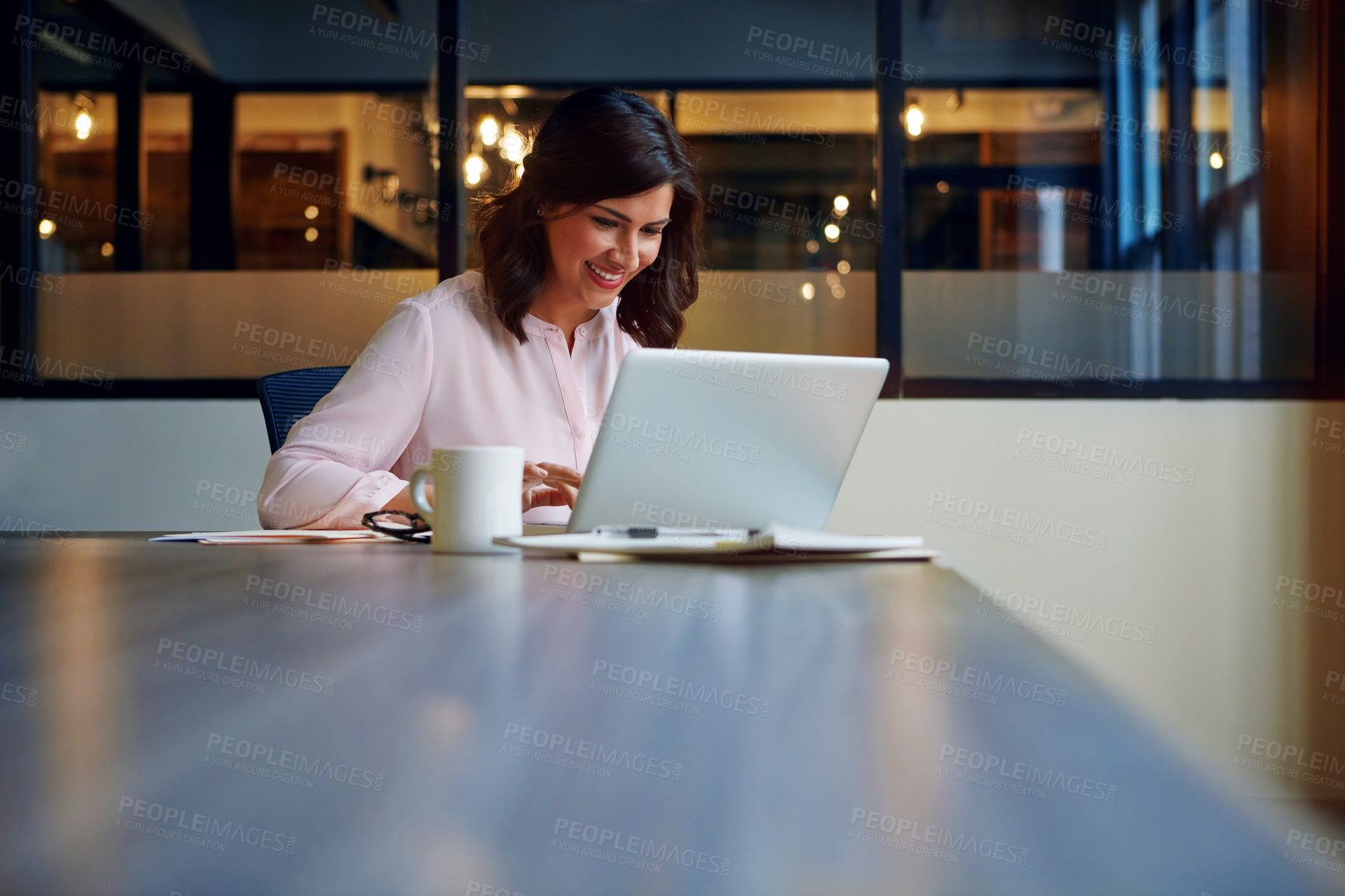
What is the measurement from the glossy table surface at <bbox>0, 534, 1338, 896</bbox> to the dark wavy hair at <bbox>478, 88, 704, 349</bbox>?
4.27 feet

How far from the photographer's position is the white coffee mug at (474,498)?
3.71 feet

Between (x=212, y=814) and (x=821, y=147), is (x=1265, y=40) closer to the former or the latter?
(x=821, y=147)

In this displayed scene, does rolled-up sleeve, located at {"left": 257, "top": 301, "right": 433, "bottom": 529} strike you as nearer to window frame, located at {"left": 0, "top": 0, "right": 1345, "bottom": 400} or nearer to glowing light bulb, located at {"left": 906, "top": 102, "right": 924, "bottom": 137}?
window frame, located at {"left": 0, "top": 0, "right": 1345, "bottom": 400}

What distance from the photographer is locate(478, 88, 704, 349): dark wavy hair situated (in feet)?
5.87

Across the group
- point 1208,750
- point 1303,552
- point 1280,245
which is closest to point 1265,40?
point 1280,245

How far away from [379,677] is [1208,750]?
0.31 m

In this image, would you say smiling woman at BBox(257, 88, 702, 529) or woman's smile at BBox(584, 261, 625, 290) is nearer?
smiling woman at BBox(257, 88, 702, 529)

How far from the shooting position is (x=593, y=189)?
180 centimetres

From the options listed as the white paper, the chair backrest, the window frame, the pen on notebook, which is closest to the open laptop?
the pen on notebook

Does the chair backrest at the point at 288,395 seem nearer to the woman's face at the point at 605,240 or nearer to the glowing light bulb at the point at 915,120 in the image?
the woman's face at the point at 605,240

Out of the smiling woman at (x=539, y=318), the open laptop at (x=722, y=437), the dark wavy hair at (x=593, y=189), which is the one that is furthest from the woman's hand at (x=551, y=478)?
the dark wavy hair at (x=593, y=189)

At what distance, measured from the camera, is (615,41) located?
14.4 ft

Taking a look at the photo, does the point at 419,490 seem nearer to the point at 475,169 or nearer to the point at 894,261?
the point at 894,261

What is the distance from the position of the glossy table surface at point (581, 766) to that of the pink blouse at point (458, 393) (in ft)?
3.24
